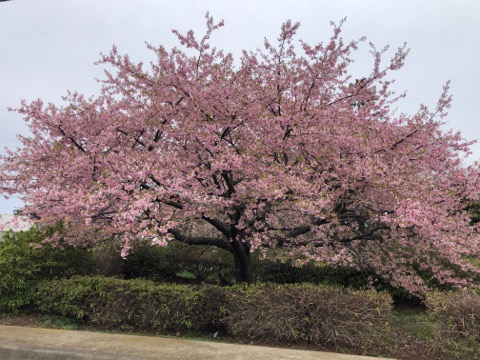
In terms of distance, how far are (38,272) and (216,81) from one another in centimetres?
474

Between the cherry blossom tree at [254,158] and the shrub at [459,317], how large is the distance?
4.24ft

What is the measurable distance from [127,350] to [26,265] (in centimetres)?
383

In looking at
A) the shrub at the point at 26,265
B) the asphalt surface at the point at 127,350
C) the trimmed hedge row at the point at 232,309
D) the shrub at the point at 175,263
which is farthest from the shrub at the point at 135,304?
the shrub at the point at 175,263

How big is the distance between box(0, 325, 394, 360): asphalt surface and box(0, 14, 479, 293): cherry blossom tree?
1577mm

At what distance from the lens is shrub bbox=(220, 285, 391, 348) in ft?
15.2

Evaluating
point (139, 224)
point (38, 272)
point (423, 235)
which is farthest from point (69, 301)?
point (423, 235)

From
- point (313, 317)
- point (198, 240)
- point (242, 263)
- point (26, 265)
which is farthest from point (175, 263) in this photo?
point (313, 317)

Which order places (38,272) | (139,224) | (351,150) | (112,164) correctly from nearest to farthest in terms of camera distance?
(139,224), (112,164), (351,150), (38,272)

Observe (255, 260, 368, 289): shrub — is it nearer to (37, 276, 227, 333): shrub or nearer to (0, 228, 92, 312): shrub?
(37, 276, 227, 333): shrub

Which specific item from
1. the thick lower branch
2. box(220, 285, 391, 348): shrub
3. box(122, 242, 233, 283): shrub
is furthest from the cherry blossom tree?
box(122, 242, 233, 283): shrub

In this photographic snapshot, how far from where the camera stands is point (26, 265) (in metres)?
6.74

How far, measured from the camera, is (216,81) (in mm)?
6430

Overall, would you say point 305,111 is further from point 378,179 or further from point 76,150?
point 76,150

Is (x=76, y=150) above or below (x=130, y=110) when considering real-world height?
below
